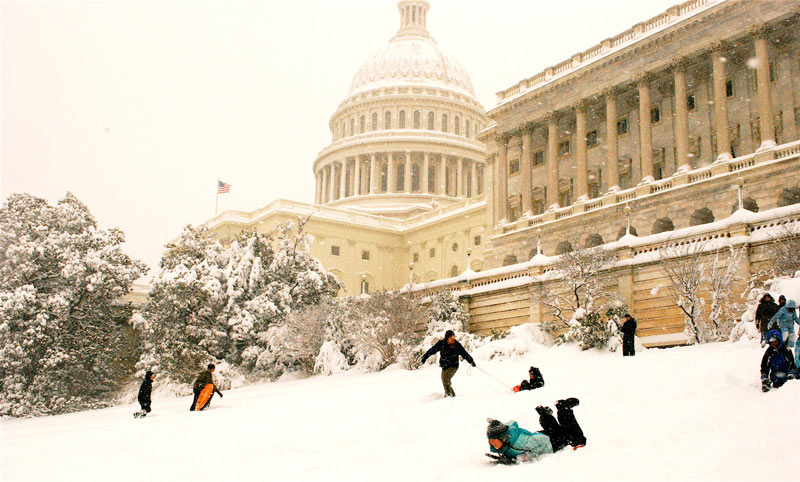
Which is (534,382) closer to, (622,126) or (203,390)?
(203,390)

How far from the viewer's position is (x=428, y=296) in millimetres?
32469

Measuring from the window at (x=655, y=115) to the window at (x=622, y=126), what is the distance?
1697 mm

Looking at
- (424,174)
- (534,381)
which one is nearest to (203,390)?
(534,381)

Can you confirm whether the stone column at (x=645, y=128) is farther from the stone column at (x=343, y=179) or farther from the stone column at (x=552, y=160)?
the stone column at (x=343, y=179)

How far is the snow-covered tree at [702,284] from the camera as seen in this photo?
21.9 meters

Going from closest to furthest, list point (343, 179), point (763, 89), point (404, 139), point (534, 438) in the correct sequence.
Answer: point (534, 438) → point (763, 89) → point (404, 139) → point (343, 179)

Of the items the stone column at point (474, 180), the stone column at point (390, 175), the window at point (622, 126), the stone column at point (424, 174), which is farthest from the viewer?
the stone column at point (474, 180)

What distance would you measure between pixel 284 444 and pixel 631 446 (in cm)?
559

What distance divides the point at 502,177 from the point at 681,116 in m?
13.7

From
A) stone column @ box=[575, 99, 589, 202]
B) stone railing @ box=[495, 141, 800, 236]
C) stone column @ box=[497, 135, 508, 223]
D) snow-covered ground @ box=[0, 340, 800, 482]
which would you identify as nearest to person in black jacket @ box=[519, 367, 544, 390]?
snow-covered ground @ box=[0, 340, 800, 482]

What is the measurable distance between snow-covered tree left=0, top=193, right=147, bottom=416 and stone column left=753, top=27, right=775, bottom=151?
2979 cm

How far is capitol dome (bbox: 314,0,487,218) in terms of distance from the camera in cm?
8938

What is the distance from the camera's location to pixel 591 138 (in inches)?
1854

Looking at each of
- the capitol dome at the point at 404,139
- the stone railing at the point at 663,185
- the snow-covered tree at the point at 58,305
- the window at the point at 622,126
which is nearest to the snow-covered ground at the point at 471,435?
the snow-covered tree at the point at 58,305
